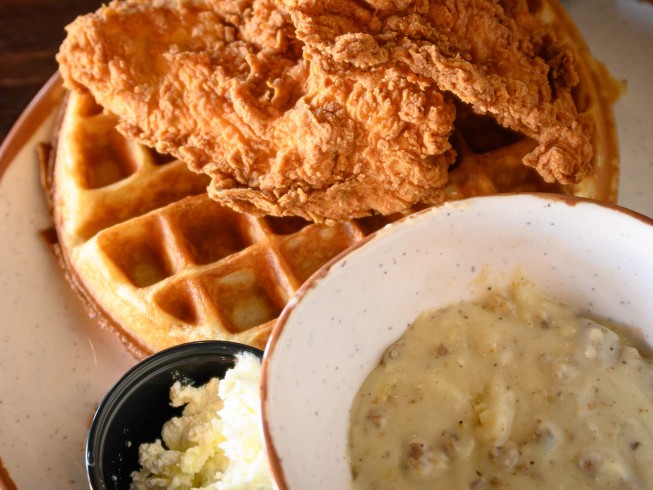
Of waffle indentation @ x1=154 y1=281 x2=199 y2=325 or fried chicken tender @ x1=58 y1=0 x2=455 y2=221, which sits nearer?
fried chicken tender @ x1=58 y1=0 x2=455 y2=221

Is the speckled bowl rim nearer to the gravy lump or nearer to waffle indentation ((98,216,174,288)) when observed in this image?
waffle indentation ((98,216,174,288))

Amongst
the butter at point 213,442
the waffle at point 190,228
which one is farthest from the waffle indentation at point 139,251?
the butter at point 213,442

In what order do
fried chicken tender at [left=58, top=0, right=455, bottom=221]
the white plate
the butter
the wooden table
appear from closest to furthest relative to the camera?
the butter, fried chicken tender at [left=58, top=0, right=455, bottom=221], the white plate, the wooden table

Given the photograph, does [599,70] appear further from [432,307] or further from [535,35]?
[432,307]

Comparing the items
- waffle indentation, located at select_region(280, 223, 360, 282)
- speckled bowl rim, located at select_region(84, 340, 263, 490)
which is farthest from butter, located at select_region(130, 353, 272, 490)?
waffle indentation, located at select_region(280, 223, 360, 282)

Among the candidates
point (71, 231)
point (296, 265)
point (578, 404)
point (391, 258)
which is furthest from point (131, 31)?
point (578, 404)

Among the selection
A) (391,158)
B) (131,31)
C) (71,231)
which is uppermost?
(391,158)

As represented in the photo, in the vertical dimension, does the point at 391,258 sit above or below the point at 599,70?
below
